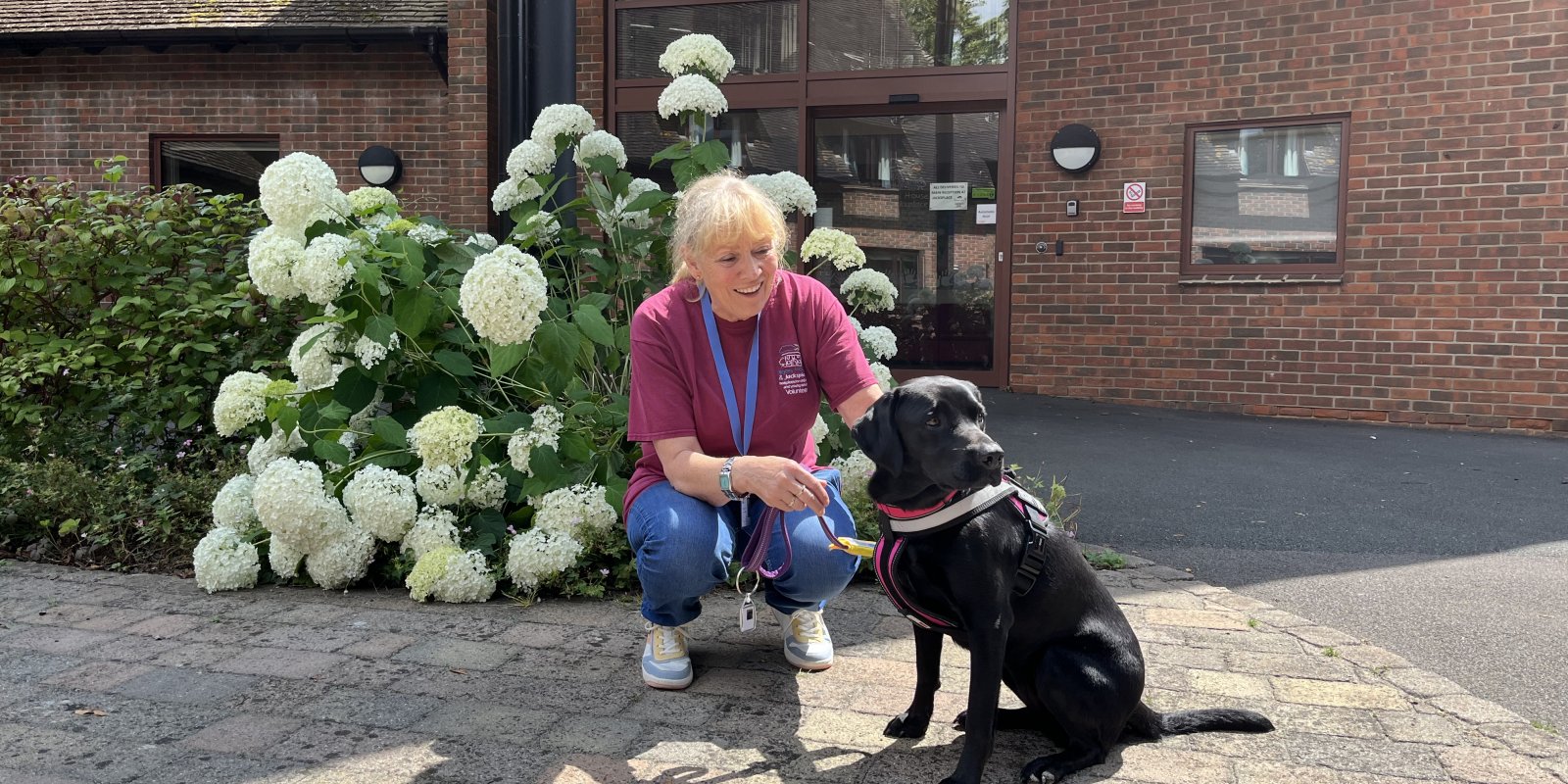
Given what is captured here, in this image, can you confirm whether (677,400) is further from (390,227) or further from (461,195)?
(461,195)

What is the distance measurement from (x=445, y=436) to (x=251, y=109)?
30.5 feet

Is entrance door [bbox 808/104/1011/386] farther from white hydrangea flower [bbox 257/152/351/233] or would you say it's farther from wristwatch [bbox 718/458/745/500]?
wristwatch [bbox 718/458/745/500]

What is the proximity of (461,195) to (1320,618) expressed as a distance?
28.1ft

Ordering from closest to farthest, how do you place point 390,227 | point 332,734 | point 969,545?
point 969,545 → point 332,734 → point 390,227

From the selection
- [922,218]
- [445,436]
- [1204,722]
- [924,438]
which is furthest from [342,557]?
[922,218]

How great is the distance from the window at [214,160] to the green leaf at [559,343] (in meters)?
9.21

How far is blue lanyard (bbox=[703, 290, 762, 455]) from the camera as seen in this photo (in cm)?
289

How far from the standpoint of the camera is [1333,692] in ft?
9.87

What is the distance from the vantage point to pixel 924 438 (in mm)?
2354

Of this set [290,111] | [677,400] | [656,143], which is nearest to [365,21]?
[290,111]

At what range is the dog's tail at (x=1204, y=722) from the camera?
2.64 metres

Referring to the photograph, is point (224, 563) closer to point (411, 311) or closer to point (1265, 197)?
point (411, 311)

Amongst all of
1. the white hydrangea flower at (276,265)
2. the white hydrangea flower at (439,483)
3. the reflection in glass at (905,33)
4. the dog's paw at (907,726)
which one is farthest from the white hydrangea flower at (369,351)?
the reflection in glass at (905,33)

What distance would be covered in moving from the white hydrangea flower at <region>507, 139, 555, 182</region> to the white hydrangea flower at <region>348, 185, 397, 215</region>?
0.52m
